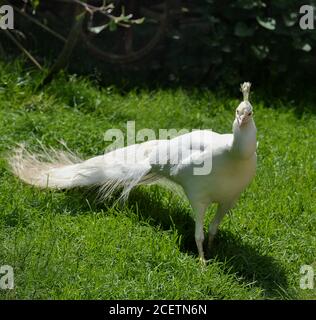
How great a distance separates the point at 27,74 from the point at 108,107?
667 millimetres

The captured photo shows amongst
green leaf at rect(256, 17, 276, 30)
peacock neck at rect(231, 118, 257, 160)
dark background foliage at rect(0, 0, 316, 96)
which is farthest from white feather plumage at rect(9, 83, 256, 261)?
green leaf at rect(256, 17, 276, 30)

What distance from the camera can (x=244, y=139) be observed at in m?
3.62

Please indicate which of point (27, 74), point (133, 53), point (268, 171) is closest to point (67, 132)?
point (27, 74)

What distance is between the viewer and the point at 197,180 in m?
3.88

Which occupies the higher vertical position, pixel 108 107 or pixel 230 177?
pixel 230 177

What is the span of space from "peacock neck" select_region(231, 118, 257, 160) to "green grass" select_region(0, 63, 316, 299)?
624mm

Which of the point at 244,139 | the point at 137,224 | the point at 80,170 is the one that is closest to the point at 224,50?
the point at 80,170

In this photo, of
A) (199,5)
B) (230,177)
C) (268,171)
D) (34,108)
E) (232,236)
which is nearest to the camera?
(230,177)

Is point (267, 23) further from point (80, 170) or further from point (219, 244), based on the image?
point (219, 244)

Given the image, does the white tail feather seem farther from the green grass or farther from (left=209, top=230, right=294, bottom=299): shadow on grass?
(left=209, top=230, right=294, bottom=299): shadow on grass

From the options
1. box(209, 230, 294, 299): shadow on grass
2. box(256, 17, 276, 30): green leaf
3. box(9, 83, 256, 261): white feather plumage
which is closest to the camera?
box(9, 83, 256, 261): white feather plumage

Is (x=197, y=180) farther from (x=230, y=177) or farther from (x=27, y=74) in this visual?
(x=27, y=74)

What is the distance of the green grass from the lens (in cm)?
369

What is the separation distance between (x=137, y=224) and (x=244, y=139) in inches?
36.0
